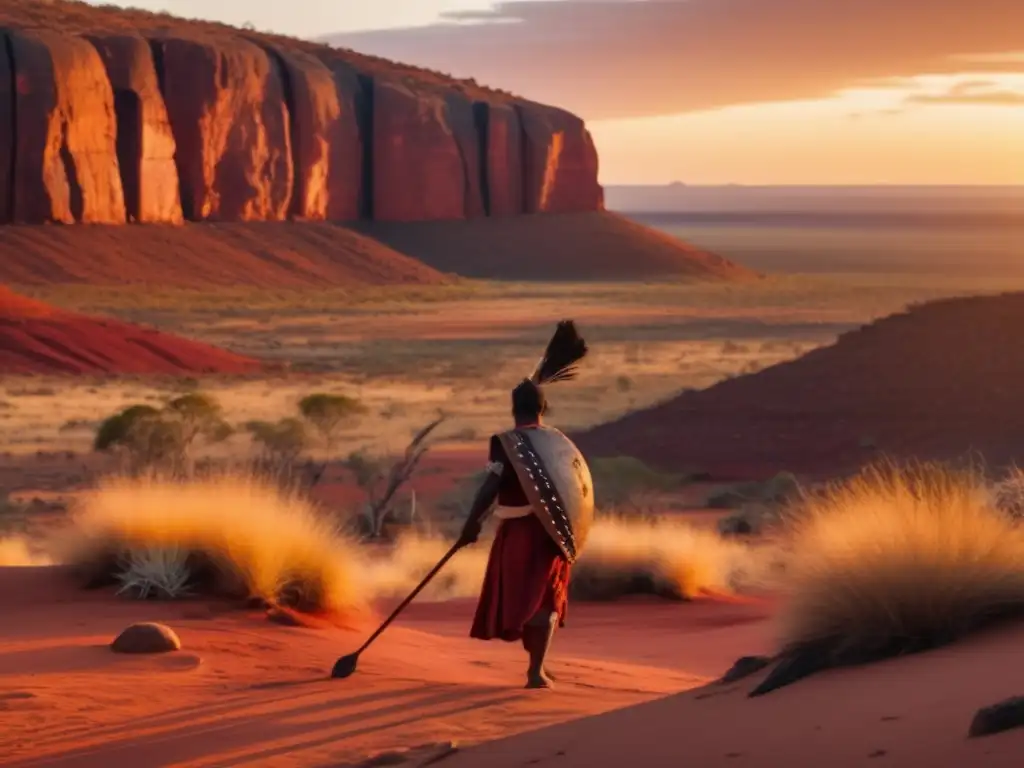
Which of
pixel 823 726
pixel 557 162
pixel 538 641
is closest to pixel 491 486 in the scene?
pixel 538 641

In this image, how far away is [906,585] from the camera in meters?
7.45

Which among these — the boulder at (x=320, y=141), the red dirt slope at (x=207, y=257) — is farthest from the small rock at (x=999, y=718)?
the boulder at (x=320, y=141)

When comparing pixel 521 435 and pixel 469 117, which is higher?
pixel 469 117

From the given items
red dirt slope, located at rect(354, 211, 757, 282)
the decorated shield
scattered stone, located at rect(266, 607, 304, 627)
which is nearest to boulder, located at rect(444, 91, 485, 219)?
red dirt slope, located at rect(354, 211, 757, 282)

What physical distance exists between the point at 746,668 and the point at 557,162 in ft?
350

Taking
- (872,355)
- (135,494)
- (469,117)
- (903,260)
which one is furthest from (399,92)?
(135,494)

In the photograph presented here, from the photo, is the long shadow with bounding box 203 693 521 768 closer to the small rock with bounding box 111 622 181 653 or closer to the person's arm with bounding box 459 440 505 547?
the person's arm with bounding box 459 440 505 547

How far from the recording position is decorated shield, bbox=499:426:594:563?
323 inches

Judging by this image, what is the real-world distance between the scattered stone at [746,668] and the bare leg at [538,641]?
1033 mm

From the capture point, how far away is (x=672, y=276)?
105 m

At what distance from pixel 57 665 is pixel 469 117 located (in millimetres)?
102424

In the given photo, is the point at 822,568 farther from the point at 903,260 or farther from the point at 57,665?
the point at 903,260

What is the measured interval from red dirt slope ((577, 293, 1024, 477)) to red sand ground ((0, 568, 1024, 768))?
1543 centimetres

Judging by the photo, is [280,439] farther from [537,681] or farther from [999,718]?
[999,718]
